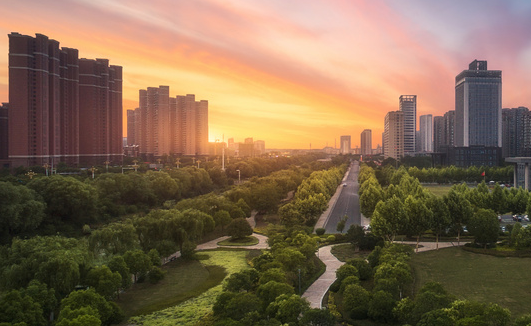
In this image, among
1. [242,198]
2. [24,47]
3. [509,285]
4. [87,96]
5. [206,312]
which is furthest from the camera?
[87,96]

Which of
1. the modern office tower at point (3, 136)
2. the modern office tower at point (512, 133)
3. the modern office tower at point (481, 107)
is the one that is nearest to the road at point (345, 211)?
the modern office tower at point (3, 136)

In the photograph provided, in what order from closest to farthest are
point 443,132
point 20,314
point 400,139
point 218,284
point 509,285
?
1. point 20,314
2. point 509,285
3. point 218,284
4. point 400,139
5. point 443,132

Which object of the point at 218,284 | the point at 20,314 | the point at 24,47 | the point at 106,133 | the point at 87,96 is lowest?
the point at 218,284

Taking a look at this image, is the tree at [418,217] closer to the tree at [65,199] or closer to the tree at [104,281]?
the tree at [104,281]

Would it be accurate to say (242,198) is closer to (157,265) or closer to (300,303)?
(157,265)

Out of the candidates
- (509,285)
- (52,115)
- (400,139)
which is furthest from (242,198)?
(400,139)

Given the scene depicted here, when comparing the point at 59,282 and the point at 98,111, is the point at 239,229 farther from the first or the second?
the point at 98,111

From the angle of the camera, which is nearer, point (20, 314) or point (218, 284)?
point (20, 314)

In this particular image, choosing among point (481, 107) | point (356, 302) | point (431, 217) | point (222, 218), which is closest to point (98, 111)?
point (222, 218)
